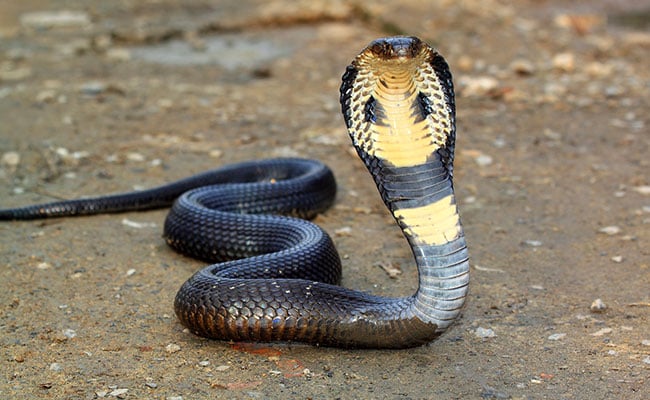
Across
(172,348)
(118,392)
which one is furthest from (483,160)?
(118,392)

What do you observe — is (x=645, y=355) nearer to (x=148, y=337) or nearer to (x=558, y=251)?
(x=558, y=251)

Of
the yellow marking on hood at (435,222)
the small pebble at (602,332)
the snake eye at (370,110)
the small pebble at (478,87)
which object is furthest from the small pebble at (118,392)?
the small pebble at (478,87)

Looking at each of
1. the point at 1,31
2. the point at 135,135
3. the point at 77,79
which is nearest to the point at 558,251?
the point at 135,135

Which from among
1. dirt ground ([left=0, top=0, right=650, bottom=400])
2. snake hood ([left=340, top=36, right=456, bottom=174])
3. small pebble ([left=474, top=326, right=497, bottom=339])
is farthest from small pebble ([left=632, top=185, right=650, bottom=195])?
snake hood ([left=340, top=36, right=456, bottom=174])

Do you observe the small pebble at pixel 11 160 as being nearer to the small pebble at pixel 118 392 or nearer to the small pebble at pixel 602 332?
the small pebble at pixel 118 392

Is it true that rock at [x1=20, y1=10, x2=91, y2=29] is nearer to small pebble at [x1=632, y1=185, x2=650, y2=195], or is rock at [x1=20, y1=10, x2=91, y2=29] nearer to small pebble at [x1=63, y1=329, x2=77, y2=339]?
small pebble at [x1=632, y1=185, x2=650, y2=195]
